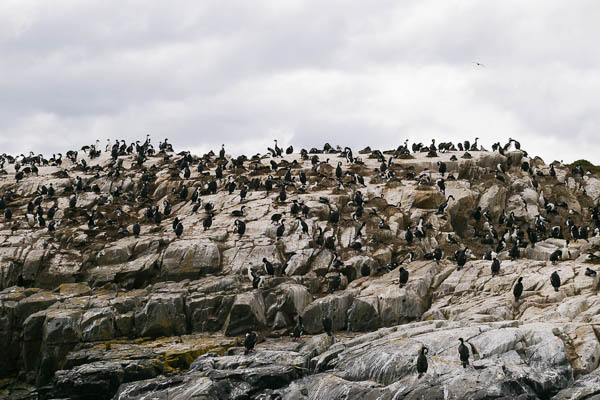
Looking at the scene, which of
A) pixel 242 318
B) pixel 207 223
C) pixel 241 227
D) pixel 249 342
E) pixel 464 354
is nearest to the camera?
pixel 464 354

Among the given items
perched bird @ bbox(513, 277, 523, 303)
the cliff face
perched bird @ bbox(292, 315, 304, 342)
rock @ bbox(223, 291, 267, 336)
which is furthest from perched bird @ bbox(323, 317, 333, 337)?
perched bird @ bbox(513, 277, 523, 303)

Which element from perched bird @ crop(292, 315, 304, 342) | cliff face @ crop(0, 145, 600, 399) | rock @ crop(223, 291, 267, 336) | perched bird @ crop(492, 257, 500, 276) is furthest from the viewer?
perched bird @ crop(492, 257, 500, 276)

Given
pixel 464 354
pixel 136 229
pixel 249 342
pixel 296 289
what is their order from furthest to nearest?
1. pixel 136 229
2. pixel 296 289
3. pixel 249 342
4. pixel 464 354

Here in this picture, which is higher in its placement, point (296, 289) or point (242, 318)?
point (296, 289)

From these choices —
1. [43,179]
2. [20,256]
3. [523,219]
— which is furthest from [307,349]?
[43,179]

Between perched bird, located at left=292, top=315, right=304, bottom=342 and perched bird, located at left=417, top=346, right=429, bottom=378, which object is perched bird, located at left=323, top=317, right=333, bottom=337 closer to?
perched bird, located at left=292, top=315, right=304, bottom=342

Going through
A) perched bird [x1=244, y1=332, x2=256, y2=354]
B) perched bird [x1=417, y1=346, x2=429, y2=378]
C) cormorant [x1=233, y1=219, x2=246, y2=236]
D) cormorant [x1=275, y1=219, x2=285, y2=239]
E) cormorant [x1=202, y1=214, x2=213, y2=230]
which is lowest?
perched bird [x1=417, y1=346, x2=429, y2=378]

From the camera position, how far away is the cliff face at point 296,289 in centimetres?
2941

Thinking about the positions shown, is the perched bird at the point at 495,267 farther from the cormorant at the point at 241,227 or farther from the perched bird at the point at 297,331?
the cormorant at the point at 241,227

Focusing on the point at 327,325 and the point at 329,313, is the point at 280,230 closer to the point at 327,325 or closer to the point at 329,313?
the point at 329,313

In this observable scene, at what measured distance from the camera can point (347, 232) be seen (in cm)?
4691

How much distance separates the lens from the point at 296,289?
133 ft

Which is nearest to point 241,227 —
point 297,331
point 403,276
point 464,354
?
point 297,331

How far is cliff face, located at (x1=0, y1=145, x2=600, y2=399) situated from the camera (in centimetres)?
2941
